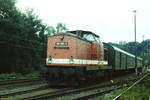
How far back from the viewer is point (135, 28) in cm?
2055

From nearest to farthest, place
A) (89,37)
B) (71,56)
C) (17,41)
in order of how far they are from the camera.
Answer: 1. (71,56)
2. (89,37)
3. (17,41)

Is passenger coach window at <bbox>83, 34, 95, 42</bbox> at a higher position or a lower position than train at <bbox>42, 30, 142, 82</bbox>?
higher

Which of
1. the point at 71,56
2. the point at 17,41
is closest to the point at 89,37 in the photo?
the point at 71,56

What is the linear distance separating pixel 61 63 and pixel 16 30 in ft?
38.5

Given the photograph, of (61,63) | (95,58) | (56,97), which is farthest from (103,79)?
(56,97)

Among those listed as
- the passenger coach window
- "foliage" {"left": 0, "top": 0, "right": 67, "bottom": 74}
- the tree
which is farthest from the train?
the tree

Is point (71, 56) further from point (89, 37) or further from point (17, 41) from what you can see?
point (17, 41)

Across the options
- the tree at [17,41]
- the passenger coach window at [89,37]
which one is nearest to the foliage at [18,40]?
the tree at [17,41]

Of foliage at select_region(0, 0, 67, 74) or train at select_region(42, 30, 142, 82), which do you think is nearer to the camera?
train at select_region(42, 30, 142, 82)

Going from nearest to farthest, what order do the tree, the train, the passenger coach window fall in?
1. the train
2. the passenger coach window
3. the tree

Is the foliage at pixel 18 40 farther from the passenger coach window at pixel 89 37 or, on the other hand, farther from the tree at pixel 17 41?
the passenger coach window at pixel 89 37

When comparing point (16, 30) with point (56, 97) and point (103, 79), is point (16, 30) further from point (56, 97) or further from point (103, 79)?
point (56, 97)

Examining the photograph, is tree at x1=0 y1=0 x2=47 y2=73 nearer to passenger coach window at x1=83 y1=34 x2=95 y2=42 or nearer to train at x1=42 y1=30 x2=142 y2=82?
train at x1=42 y1=30 x2=142 y2=82

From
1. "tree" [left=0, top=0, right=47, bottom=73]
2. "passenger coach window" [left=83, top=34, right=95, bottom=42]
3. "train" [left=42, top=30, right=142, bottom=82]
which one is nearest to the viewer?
"train" [left=42, top=30, right=142, bottom=82]
